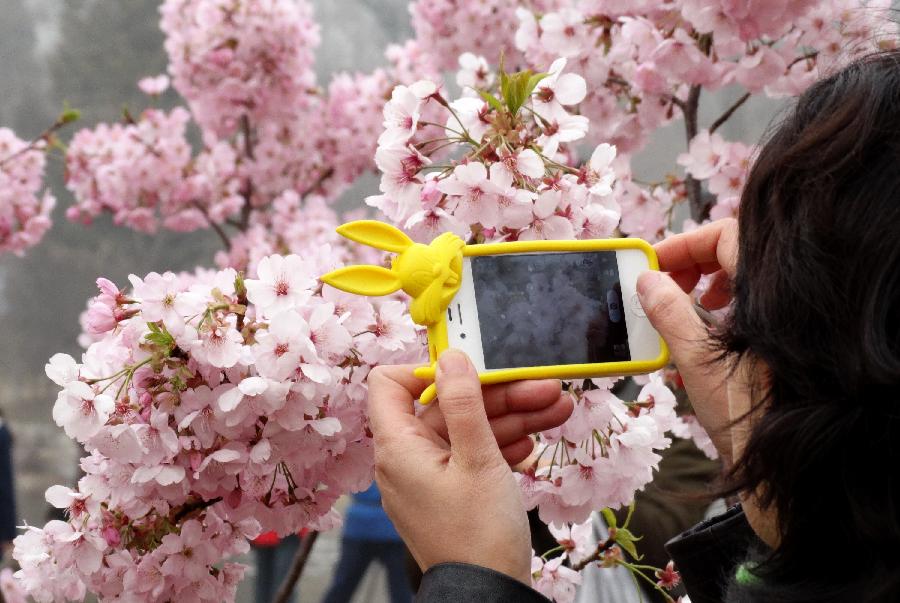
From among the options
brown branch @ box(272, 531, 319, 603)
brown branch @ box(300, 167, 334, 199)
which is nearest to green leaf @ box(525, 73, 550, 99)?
brown branch @ box(272, 531, 319, 603)

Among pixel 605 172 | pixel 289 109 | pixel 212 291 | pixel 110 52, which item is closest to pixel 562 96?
pixel 605 172

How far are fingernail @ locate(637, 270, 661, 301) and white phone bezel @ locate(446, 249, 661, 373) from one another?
0.10 ft

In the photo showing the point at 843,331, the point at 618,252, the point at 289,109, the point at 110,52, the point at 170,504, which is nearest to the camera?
the point at 843,331

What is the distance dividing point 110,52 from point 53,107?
1.15ft

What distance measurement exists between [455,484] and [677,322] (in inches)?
7.8

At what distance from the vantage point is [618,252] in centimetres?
75

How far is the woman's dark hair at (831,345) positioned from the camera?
1.63 feet

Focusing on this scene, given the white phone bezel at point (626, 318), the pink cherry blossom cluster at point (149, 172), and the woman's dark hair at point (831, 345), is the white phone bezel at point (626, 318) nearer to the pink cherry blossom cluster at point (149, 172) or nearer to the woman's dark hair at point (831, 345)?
the woman's dark hair at point (831, 345)

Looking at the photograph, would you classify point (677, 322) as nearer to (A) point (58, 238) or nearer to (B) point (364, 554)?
(B) point (364, 554)

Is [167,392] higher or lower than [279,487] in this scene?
higher

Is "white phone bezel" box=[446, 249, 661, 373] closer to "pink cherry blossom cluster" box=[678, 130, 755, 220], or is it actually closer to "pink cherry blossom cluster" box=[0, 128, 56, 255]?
"pink cherry blossom cluster" box=[678, 130, 755, 220]

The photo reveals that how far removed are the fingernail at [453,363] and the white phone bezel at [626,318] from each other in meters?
0.03

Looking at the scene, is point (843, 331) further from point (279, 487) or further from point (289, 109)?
point (289, 109)

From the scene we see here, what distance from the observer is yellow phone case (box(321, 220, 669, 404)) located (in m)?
0.70
